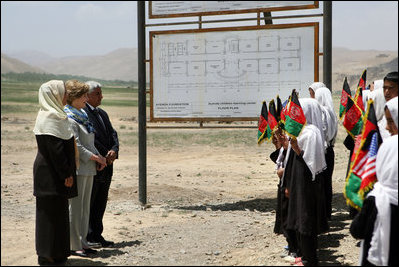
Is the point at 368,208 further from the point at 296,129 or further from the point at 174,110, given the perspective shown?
the point at 174,110

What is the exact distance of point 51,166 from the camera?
16.2ft

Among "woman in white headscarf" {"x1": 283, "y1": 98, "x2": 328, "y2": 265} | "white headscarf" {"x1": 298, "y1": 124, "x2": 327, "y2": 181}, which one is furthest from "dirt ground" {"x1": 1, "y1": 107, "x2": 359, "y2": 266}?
"white headscarf" {"x1": 298, "y1": 124, "x2": 327, "y2": 181}

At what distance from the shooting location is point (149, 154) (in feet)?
60.6

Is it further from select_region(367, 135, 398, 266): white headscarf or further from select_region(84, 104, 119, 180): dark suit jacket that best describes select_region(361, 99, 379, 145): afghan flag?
select_region(84, 104, 119, 180): dark suit jacket

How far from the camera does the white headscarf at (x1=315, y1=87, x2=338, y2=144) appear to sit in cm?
659

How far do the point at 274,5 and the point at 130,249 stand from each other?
445cm

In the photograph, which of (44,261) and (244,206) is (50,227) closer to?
(44,261)

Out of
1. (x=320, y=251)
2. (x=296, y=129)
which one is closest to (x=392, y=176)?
(x=296, y=129)

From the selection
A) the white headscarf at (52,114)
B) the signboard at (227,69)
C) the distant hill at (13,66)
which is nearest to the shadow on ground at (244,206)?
the signboard at (227,69)

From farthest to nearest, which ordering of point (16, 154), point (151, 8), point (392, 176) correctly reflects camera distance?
point (16, 154) < point (151, 8) < point (392, 176)

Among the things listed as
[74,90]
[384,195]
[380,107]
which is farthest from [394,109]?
[74,90]

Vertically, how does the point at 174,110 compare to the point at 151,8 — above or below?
below

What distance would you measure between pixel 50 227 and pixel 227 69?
14.6 feet

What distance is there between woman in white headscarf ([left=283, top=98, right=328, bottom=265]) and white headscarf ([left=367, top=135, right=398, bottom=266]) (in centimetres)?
98
